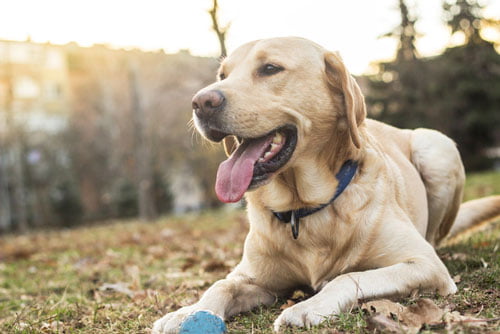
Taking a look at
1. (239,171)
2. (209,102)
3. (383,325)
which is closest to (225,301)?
(239,171)

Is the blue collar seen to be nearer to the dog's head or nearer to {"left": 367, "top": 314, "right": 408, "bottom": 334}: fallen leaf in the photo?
the dog's head

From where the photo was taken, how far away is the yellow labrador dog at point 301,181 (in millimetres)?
2734

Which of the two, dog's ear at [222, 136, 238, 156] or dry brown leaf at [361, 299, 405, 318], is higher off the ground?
dog's ear at [222, 136, 238, 156]

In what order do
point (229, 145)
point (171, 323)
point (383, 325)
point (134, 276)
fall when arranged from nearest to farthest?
point (383, 325) → point (171, 323) → point (229, 145) → point (134, 276)

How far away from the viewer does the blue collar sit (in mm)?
2917

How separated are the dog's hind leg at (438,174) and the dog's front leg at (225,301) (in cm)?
183

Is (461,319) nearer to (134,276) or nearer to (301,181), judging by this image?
(301,181)

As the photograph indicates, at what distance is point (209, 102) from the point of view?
2.71m

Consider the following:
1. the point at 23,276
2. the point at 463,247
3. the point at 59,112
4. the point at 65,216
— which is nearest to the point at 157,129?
the point at 65,216

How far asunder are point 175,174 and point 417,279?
30.9 metres

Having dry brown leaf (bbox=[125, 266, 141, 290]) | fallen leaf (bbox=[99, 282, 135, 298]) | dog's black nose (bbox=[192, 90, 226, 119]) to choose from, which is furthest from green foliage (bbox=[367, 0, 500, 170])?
dog's black nose (bbox=[192, 90, 226, 119])

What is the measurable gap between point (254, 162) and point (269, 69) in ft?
1.86

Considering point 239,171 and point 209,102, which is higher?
point 209,102

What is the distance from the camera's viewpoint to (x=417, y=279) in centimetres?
263
